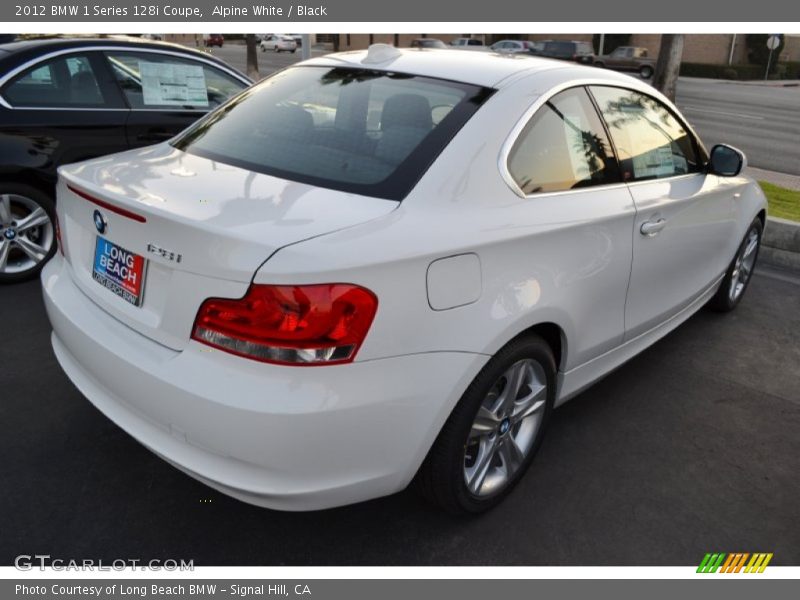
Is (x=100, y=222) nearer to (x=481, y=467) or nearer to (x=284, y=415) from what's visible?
(x=284, y=415)

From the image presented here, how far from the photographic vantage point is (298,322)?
6.43 feet

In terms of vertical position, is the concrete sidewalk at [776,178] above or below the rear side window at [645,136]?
below

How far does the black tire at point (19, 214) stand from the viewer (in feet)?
15.3

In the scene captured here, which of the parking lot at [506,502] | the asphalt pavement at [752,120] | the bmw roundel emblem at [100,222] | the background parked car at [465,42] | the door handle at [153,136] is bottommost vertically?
the asphalt pavement at [752,120]

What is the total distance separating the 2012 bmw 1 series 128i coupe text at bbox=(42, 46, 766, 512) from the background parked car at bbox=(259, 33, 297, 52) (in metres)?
52.2

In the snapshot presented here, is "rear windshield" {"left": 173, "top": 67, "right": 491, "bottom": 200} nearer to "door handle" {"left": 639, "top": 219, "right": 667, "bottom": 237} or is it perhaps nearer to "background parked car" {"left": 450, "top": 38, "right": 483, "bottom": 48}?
"door handle" {"left": 639, "top": 219, "right": 667, "bottom": 237}

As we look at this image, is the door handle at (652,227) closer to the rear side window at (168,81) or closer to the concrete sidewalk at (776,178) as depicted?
the rear side window at (168,81)

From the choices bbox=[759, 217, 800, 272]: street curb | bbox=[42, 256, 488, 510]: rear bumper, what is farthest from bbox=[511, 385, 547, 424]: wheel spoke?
bbox=[759, 217, 800, 272]: street curb

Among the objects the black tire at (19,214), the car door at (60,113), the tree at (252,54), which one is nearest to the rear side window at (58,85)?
the car door at (60,113)

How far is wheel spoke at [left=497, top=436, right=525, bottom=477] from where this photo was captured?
2764 mm

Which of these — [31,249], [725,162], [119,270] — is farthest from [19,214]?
[725,162]

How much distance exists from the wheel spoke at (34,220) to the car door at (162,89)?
0.79 metres

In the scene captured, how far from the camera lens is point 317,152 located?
8.57 ft

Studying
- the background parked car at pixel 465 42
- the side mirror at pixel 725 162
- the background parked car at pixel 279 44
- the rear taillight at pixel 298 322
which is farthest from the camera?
the background parked car at pixel 279 44
